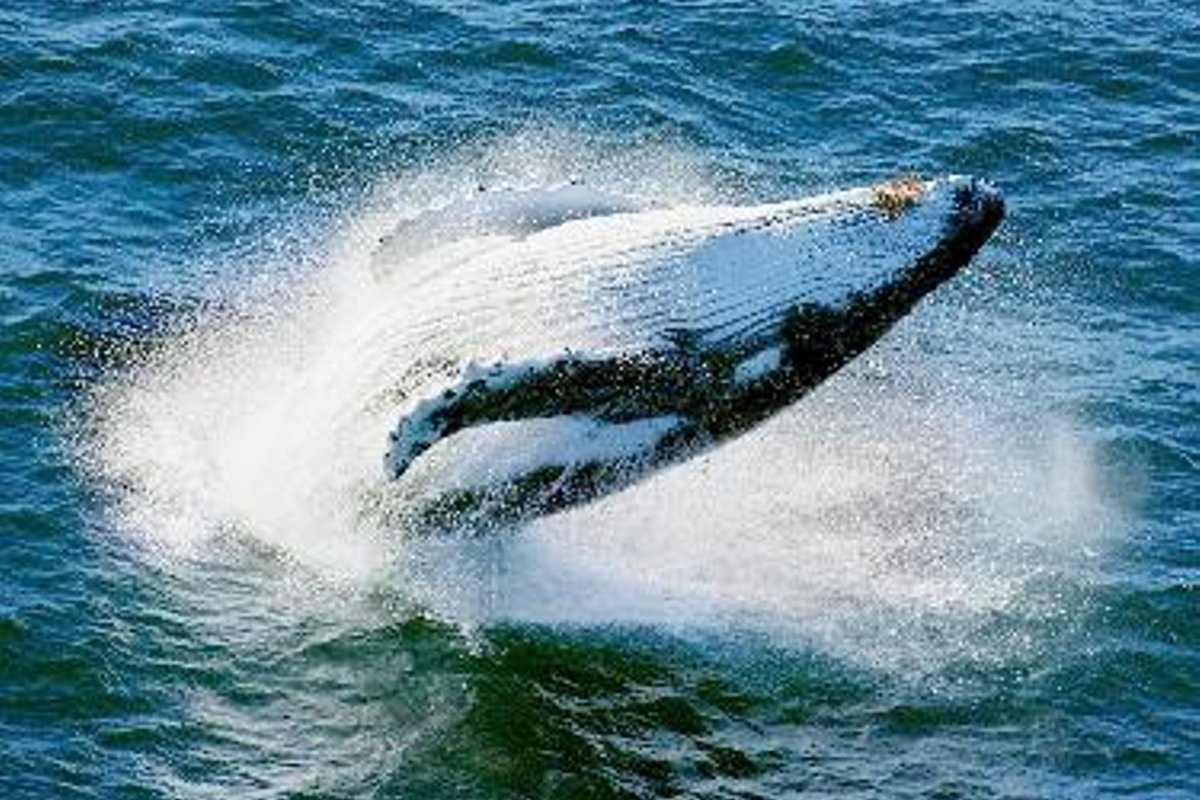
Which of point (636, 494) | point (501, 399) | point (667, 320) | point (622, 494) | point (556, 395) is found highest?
point (636, 494)

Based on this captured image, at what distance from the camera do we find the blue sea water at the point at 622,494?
22969 mm

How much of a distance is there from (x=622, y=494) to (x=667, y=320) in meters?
4.96

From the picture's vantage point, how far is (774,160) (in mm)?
33625

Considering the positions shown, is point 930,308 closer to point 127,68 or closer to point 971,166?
point 971,166

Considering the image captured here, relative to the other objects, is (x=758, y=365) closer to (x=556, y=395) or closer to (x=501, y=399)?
(x=556, y=395)

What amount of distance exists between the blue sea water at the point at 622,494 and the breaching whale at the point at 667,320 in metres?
1.80

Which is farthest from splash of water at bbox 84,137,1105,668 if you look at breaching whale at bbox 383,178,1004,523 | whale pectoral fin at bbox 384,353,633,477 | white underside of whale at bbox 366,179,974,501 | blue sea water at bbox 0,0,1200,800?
whale pectoral fin at bbox 384,353,633,477

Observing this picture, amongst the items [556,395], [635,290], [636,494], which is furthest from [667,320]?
[636,494]

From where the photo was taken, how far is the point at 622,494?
2517cm

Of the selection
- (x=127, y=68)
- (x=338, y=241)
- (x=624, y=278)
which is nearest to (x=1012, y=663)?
(x=624, y=278)

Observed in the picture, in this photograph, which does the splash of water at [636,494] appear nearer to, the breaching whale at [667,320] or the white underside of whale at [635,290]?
the white underside of whale at [635,290]

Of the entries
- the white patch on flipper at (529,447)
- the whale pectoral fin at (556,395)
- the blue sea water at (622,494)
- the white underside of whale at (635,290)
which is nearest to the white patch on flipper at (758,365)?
the white underside of whale at (635,290)

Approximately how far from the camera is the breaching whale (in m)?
20.4

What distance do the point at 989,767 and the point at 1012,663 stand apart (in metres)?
1.65
